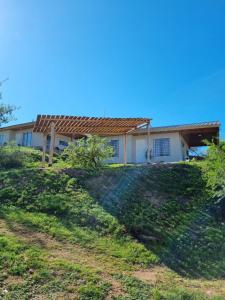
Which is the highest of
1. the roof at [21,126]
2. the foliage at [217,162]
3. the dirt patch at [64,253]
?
the roof at [21,126]

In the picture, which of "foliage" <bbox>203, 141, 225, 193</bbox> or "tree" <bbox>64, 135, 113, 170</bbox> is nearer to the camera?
"foliage" <bbox>203, 141, 225, 193</bbox>

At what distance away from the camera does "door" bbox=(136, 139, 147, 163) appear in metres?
24.7

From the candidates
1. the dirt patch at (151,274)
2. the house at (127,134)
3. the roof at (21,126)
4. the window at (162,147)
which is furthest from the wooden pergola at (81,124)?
the roof at (21,126)

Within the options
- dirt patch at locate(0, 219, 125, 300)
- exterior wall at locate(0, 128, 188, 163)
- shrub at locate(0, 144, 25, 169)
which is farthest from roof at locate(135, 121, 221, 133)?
dirt patch at locate(0, 219, 125, 300)

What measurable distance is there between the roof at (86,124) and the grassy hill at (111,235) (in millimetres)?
2787

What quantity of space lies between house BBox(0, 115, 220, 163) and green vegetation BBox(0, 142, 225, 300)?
337cm

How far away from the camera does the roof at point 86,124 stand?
1560 centimetres

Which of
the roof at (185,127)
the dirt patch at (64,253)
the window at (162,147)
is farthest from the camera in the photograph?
the window at (162,147)

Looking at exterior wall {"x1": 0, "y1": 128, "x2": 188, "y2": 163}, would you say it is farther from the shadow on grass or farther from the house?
the shadow on grass

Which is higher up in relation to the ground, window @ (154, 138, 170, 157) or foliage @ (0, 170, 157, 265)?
window @ (154, 138, 170, 157)

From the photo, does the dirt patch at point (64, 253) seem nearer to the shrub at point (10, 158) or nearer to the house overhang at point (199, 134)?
the shrub at point (10, 158)

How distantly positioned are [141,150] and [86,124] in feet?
26.9

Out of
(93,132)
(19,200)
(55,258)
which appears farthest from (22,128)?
(55,258)

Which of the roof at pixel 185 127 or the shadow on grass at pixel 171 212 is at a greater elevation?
the roof at pixel 185 127
